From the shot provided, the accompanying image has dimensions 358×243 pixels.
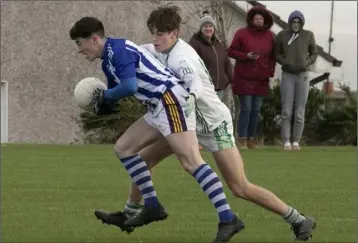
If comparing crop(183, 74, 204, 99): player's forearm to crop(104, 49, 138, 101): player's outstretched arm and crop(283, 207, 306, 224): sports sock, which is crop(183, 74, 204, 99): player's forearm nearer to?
crop(104, 49, 138, 101): player's outstretched arm

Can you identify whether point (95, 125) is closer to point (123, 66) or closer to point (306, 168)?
point (306, 168)

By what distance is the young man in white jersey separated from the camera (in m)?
8.16

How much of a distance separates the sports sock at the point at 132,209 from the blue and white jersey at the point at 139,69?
0.99m

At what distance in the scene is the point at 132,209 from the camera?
8.84 metres

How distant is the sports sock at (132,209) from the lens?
8805 mm

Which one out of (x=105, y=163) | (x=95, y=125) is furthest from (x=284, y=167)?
(x=95, y=125)

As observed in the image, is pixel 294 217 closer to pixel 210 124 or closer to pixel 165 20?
pixel 210 124

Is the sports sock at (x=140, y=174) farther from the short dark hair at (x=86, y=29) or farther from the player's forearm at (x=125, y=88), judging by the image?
the short dark hair at (x=86, y=29)

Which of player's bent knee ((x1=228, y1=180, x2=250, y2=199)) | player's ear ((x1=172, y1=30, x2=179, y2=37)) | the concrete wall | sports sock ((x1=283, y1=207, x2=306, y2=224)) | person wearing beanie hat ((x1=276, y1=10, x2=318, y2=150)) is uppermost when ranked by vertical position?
player's ear ((x1=172, y1=30, x2=179, y2=37))

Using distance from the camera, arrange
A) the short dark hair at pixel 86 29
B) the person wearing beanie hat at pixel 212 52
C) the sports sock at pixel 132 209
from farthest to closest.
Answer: the person wearing beanie hat at pixel 212 52 → the sports sock at pixel 132 209 → the short dark hair at pixel 86 29

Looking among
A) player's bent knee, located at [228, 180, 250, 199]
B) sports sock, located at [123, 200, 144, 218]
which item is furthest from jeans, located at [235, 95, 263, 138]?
player's bent knee, located at [228, 180, 250, 199]

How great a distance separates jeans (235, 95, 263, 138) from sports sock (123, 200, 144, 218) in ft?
27.0

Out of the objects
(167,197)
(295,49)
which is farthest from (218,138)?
(295,49)

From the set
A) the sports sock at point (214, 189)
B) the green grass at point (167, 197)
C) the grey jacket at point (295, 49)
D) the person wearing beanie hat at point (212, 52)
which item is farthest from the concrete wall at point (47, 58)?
the sports sock at point (214, 189)
